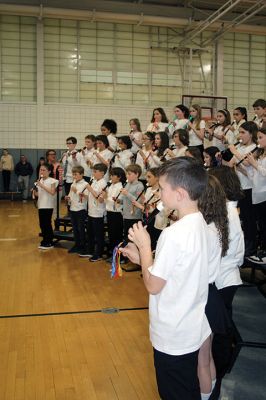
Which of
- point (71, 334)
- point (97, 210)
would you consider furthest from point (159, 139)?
point (71, 334)

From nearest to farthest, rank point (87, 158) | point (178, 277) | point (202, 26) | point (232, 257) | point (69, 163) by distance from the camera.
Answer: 1. point (178, 277)
2. point (232, 257)
3. point (87, 158)
4. point (69, 163)
5. point (202, 26)

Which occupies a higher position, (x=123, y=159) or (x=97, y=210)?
(x=123, y=159)

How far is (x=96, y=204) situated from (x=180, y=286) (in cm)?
467

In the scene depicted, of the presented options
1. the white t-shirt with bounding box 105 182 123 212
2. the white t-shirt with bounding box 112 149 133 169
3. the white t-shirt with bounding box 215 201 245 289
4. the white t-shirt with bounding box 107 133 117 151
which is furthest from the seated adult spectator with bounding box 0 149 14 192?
the white t-shirt with bounding box 215 201 245 289

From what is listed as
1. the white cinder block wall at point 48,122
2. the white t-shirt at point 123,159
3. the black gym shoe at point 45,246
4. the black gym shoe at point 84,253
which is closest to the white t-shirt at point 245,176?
the white t-shirt at point 123,159

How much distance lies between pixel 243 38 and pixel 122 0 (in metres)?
4.14

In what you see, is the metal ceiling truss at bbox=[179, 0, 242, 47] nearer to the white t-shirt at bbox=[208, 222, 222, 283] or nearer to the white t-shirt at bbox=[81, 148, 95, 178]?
the white t-shirt at bbox=[81, 148, 95, 178]

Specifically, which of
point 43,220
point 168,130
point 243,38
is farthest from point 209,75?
point 43,220

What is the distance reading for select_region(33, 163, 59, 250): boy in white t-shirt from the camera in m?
6.98

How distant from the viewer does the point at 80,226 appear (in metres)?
6.80

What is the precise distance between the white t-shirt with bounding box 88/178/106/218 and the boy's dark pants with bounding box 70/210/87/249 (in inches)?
15.0

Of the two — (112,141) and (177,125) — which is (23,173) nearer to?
(112,141)

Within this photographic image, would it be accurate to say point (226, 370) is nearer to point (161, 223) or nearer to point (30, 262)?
point (161, 223)

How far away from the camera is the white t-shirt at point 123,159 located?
718 centimetres
